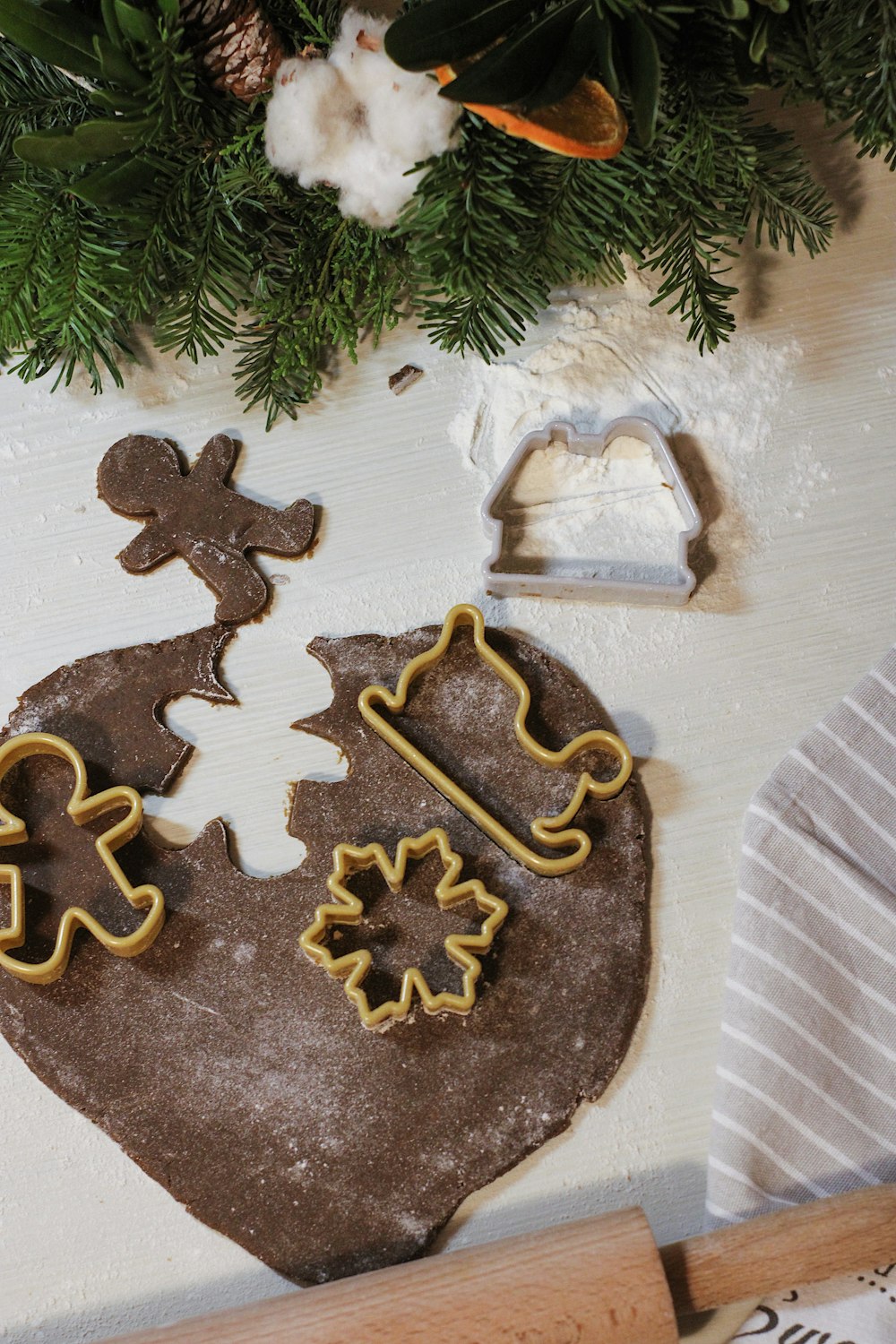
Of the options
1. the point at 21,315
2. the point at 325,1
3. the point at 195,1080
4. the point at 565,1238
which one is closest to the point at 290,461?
the point at 21,315

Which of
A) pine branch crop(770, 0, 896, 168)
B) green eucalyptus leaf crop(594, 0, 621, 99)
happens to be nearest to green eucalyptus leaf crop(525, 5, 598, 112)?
green eucalyptus leaf crop(594, 0, 621, 99)

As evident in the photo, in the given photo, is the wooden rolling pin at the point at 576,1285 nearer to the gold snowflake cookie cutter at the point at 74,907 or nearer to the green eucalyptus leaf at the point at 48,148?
the gold snowflake cookie cutter at the point at 74,907

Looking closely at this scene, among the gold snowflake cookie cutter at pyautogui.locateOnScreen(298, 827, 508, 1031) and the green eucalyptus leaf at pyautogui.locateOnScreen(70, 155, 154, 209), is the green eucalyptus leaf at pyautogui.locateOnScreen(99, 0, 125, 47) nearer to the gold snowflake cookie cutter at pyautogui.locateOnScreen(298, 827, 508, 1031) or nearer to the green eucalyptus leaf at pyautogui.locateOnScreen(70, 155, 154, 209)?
the green eucalyptus leaf at pyautogui.locateOnScreen(70, 155, 154, 209)

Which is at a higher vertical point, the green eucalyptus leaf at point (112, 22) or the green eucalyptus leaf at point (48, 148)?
the green eucalyptus leaf at point (112, 22)

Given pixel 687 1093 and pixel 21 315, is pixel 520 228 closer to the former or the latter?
pixel 21 315

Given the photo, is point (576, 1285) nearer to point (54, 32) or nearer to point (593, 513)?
point (593, 513)

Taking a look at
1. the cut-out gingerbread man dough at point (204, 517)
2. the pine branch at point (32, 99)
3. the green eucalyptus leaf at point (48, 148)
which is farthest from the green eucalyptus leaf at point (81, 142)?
the cut-out gingerbread man dough at point (204, 517)
